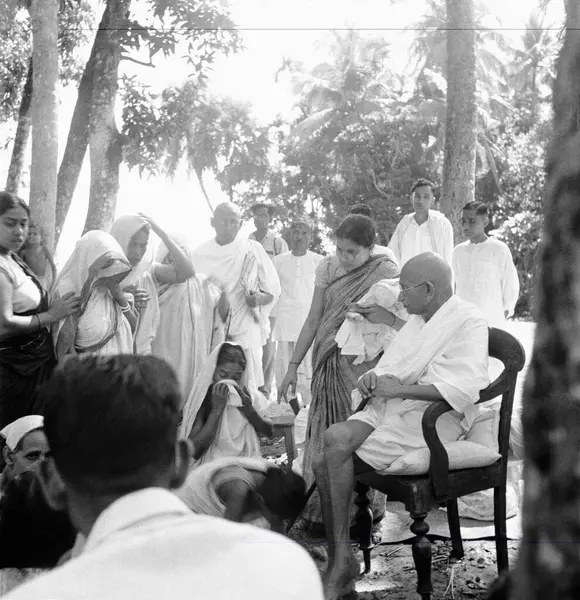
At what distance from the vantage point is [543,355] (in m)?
0.40

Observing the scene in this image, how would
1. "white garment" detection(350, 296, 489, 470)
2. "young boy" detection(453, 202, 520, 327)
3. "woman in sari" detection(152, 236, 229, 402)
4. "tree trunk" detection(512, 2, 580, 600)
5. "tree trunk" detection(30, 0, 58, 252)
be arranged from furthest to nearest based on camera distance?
"young boy" detection(453, 202, 520, 327), "woman in sari" detection(152, 236, 229, 402), "white garment" detection(350, 296, 489, 470), "tree trunk" detection(30, 0, 58, 252), "tree trunk" detection(512, 2, 580, 600)

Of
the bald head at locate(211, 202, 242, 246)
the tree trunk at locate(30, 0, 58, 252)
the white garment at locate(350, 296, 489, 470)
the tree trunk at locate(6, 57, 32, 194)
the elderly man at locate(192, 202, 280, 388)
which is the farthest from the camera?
the elderly man at locate(192, 202, 280, 388)

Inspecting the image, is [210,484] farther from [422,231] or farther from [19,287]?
[422,231]

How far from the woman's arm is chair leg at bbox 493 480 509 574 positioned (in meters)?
1.94

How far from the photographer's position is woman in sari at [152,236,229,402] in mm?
4531

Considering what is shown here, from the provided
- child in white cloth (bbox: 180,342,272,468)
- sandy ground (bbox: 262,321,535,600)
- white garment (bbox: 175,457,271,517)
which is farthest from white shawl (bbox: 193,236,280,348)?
white garment (bbox: 175,457,271,517)

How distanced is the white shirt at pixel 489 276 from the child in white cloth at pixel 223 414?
1943mm

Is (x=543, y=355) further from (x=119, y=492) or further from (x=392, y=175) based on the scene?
(x=392, y=175)

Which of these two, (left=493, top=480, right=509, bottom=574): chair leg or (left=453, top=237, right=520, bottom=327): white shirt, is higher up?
(left=453, top=237, right=520, bottom=327): white shirt

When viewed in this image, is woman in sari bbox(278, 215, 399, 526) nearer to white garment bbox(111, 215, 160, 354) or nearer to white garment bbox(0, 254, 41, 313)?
white garment bbox(111, 215, 160, 354)

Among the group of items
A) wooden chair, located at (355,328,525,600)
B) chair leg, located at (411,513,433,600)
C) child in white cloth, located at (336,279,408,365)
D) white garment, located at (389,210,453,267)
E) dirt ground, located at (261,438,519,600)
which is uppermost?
white garment, located at (389,210,453,267)

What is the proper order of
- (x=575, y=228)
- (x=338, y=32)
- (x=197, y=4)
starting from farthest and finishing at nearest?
1. (x=197, y=4)
2. (x=338, y=32)
3. (x=575, y=228)

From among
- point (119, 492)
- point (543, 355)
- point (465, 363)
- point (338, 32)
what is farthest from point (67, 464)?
point (465, 363)

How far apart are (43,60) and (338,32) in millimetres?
1299
